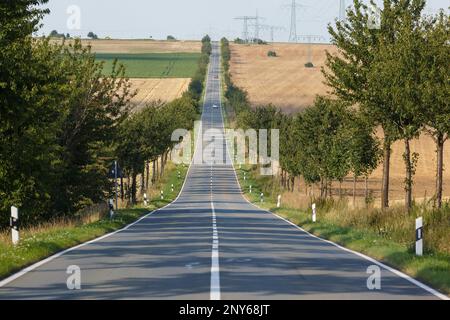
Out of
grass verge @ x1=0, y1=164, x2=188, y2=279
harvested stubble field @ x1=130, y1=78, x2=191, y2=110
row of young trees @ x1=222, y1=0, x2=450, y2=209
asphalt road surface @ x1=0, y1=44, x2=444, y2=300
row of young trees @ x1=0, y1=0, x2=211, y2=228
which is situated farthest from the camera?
harvested stubble field @ x1=130, y1=78, x2=191, y2=110

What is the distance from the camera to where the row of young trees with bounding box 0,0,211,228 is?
26.7m

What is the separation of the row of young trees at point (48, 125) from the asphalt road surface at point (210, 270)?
15.5ft

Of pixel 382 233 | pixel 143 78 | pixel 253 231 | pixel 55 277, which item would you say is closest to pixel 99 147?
pixel 253 231

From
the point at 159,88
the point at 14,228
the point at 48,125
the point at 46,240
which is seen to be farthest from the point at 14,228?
the point at 159,88

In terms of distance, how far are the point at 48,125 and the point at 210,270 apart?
20.4 metres

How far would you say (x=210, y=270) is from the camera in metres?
17.9

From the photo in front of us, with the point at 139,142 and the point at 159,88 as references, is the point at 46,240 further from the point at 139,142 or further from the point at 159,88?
the point at 159,88

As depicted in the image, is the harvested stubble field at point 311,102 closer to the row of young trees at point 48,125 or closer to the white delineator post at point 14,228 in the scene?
the row of young trees at point 48,125

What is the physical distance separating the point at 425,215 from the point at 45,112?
1355cm

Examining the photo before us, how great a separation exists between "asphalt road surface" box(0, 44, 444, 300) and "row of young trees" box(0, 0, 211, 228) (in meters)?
4.73

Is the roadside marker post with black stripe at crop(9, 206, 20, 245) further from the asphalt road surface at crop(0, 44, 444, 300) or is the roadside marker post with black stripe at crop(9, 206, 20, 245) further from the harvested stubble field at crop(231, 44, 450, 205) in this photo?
the harvested stubble field at crop(231, 44, 450, 205)

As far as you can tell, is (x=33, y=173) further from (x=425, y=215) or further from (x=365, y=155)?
(x=365, y=155)

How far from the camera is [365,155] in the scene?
4897 centimetres

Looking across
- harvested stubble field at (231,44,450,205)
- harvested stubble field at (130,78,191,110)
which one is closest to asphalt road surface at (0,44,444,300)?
harvested stubble field at (231,44,450,205)
